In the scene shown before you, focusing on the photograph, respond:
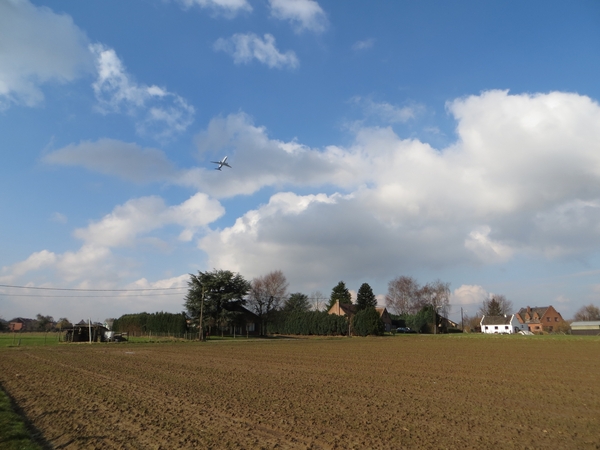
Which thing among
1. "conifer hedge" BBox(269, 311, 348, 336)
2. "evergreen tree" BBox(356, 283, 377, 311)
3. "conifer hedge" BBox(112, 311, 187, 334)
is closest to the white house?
"evergreen tree" BBox(356, 283, 377, 311)

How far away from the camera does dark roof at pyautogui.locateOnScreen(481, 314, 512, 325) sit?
131625mm

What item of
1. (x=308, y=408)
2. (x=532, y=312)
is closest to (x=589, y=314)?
(x=532, y=312)

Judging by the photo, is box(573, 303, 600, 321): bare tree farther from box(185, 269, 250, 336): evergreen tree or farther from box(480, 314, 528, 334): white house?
box(185, 269, 250, 336): evergreen tree

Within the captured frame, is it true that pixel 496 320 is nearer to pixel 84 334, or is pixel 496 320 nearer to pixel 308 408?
pixel 84 334

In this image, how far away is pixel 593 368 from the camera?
24.5 meters

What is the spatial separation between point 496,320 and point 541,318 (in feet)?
60.3

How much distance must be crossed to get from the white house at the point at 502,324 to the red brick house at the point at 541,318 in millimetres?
5510

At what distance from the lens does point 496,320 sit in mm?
134500

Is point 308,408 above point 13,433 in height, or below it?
below

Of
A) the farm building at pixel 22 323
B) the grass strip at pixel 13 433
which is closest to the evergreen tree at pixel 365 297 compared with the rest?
the grass strip at pixel 13 433

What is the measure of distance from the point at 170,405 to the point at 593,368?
952 inches

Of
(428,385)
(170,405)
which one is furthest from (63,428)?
(428,385)

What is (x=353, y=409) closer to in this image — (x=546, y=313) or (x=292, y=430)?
(x=292, y=430)

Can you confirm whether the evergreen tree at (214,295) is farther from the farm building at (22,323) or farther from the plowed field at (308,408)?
the farm building at (22,323)
